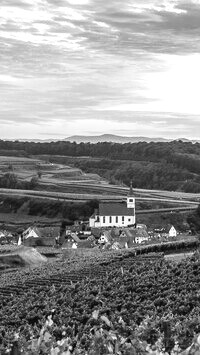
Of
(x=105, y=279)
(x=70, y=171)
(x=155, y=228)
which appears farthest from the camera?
(x=70, y=171)

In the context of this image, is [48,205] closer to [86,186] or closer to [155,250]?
[86,186]

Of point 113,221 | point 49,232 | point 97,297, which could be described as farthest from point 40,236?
point 97,297

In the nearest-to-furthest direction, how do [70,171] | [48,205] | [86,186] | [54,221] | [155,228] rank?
1. [155,228]
2. [54,221]
3. [48,205]
4. [86,186]
5. [70,171]

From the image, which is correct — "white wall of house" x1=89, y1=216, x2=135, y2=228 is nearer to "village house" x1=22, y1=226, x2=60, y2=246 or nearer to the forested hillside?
"village house" x1=22, y1=226, x2=60, y2=246

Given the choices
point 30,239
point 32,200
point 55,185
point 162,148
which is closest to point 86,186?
point 55,185

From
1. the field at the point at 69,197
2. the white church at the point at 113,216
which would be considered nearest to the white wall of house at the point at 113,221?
the white church at the point at 113,216

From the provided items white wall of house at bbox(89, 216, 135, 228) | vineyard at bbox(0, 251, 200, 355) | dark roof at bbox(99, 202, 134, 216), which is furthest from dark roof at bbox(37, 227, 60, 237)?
vineyard at bbox(0, 251, 200, 355)

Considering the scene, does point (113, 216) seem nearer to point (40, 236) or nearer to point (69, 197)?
point (69, 197)
